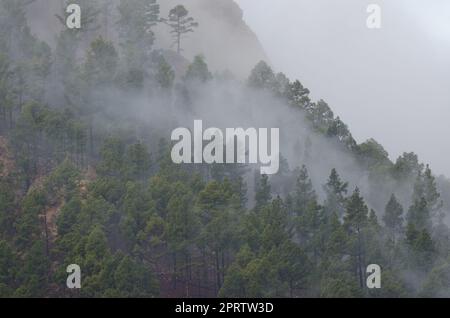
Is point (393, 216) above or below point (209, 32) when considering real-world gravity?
below

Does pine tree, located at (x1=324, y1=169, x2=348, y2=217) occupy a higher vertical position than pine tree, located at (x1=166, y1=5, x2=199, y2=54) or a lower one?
lower

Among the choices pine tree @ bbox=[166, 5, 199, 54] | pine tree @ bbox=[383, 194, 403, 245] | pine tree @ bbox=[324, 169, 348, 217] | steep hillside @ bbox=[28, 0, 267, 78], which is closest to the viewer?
pine tree @ bbox=[383, 194, 403, 245]

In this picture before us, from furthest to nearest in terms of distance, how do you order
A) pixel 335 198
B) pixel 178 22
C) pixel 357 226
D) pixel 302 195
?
pixel 178 22 < pixel 335 198 < pixel 302 195 < pixel 357 226

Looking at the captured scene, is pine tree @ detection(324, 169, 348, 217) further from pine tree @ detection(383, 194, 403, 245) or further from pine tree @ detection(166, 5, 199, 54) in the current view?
pine tree @ detection(166, 5, 199, 54)

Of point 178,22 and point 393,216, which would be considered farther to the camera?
point 178,22

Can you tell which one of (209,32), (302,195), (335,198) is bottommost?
(335,198)

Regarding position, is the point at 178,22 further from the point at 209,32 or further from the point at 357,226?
the point at 357,226

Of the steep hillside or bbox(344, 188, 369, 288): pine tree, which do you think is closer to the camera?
bbox(344, 188, 369, 288): pine tree

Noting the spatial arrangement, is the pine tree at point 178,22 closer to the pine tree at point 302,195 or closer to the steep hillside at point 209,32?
the steep hillside at point 209,32

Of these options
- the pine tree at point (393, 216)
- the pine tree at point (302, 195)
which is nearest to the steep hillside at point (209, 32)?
the pine tree at point (302, 195)

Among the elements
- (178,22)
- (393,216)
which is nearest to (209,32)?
(178,22)

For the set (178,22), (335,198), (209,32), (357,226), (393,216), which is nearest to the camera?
(357,226)

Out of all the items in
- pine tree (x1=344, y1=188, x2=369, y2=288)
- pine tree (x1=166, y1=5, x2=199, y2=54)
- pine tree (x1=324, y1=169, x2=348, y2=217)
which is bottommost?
pine tree (x1=344, y1=188, x2=369, y2=288)

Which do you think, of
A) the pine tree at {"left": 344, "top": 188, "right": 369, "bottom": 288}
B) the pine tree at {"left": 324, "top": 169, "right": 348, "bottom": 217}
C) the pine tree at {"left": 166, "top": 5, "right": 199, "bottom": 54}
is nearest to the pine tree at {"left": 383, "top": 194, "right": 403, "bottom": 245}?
the pine tree at {"left": 344, "top": 188, "right": 369, "bottom": 288}
